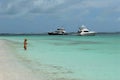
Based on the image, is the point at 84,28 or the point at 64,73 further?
the point at 84,28

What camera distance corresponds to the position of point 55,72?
14500 millimetres

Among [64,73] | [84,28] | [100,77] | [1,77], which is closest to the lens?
[1,77]

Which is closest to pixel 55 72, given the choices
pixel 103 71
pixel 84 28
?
pixel 103 71

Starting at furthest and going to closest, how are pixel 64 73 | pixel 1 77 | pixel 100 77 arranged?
pixel 64 73 < pixel 100 77 < pixel 1 77

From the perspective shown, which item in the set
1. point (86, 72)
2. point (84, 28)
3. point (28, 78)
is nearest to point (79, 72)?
point (86, 72)

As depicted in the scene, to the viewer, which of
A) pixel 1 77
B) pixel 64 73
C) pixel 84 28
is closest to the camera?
pixel 1 77

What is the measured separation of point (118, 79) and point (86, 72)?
198 cm

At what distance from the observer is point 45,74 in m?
13.9

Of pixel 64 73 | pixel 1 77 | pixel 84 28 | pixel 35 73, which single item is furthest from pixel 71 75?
pixel 84 28

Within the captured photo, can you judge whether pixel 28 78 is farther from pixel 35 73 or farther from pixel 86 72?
pixel 86 72

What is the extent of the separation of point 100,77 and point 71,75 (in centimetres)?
113

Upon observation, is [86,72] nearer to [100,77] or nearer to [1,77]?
[100,77]

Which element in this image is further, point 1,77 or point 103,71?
point 103,71

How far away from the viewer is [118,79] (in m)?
12.8
